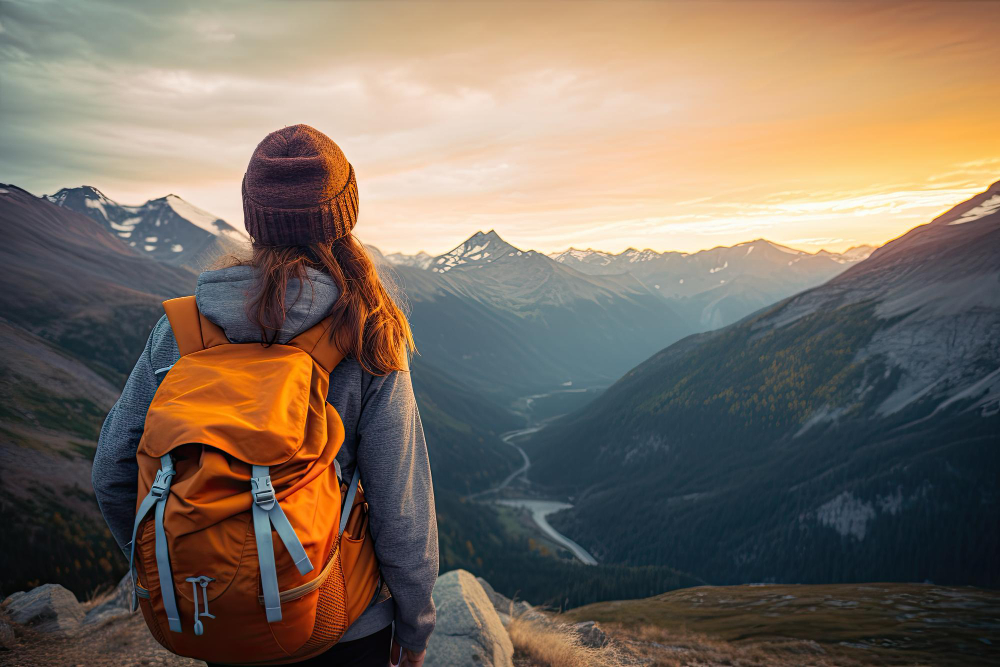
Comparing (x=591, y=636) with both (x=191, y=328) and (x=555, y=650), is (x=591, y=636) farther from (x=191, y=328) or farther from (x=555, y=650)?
(x=191, y=328)

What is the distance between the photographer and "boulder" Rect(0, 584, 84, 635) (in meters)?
11.4

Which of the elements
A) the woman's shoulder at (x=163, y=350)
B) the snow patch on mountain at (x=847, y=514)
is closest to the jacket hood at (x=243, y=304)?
the woman's shoulder at (x=163, y=350)

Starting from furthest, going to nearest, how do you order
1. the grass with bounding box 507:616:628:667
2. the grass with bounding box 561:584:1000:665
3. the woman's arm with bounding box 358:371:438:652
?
the grass with bounding box 561:584:1000:665, the grass with bounding box 507:616:628:667, the woman's arm with bounding box 358:371:438:652

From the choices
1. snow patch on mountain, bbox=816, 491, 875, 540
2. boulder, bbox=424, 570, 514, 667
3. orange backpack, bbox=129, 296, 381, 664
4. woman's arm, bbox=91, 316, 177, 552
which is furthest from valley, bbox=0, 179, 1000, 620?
orange backpack, bbox=129, 296, 381, 664

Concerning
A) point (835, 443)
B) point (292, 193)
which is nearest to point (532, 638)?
point (292, 193)

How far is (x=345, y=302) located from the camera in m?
3.35

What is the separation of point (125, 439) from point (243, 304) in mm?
1143

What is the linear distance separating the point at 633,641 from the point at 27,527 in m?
22.7

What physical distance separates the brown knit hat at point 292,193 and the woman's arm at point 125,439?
0.98 metres

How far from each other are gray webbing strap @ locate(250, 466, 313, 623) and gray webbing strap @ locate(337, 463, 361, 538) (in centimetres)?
50

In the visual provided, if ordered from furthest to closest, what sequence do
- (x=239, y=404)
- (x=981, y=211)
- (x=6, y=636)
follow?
(x=981, y=211)
(x=6, y=636)
(x=239, y=404)

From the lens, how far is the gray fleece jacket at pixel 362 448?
10.5 feet

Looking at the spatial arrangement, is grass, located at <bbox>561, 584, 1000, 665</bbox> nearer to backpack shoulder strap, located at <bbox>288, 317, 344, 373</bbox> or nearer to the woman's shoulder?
backpack shoulder strap, located at <bbox>288, 317, 344, 373</bbox>

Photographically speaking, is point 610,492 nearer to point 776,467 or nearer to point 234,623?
point 776,467
